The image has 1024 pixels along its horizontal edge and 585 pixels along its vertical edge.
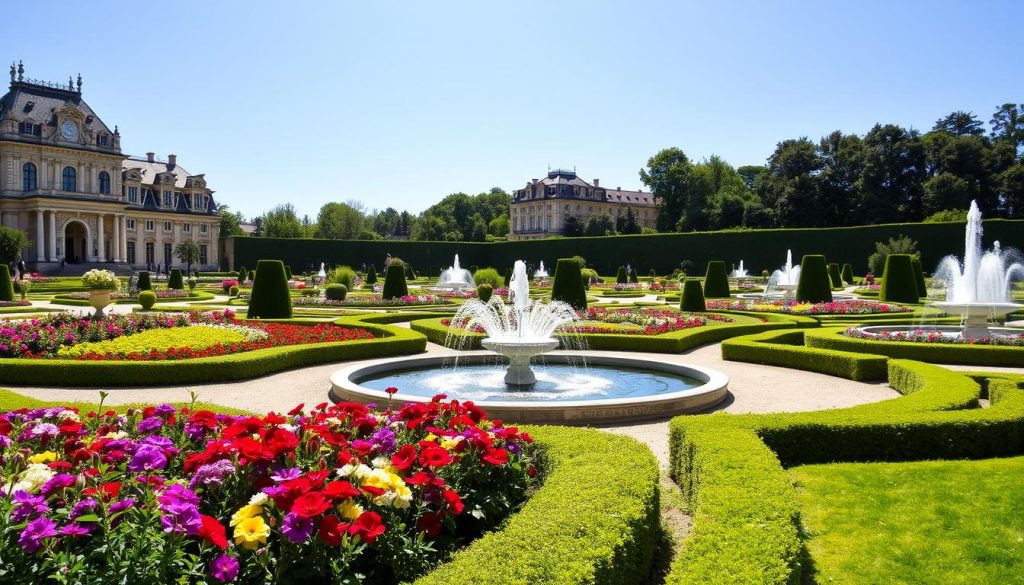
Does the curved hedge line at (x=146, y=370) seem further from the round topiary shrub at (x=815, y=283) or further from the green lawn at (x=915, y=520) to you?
the round topiary shrub at (x=815, y=283)

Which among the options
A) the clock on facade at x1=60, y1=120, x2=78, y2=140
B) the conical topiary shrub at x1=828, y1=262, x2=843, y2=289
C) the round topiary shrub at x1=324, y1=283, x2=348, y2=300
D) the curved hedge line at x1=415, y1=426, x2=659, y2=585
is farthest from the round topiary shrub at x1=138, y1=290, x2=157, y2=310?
the clock on facade at x1=60, y1=120, x2=78, y2=140

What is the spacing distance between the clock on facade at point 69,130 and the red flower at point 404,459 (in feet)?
218

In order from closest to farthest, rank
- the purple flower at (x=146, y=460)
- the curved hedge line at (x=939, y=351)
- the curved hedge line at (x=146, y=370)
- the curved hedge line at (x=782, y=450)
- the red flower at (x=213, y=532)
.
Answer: the red flower at (x=213, y=532) < the purple flower at (x=146, y=460) < the curved hedge line at (x=782, y=450) < the curved hedge line at (x=146, y=370) < the curved hedge line at (x=939, y=351)

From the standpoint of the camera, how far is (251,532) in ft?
9.80

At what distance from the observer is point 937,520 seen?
556 centimetres

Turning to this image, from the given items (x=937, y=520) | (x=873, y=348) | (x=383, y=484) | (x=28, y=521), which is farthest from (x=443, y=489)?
(x=873, y=348)

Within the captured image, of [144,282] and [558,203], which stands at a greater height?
[558,203]

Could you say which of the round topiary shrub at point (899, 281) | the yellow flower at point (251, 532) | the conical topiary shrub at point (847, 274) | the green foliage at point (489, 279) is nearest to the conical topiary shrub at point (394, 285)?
the green foliage at point (489, 279)

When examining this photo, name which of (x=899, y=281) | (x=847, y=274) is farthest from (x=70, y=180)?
(x=899, y=281)

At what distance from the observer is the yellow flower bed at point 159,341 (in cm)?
1268

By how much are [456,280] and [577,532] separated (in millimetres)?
38602

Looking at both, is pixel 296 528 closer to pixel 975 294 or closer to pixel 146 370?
pixel 146 370

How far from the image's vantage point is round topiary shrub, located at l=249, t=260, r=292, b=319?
1928 cm

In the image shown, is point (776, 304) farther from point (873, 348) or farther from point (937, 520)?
point (937, 520)
